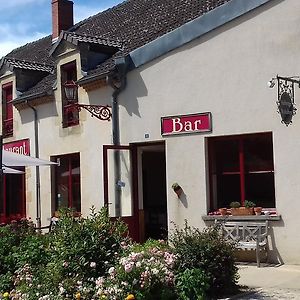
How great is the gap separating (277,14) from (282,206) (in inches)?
150

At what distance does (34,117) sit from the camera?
57.6 ft

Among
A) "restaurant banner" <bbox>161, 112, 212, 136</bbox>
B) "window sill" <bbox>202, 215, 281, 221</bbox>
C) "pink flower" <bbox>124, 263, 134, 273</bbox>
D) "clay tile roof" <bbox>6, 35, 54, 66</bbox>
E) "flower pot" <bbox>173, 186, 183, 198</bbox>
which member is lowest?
"pink flower" <bbox>124, 263, 134, 273</bbox>

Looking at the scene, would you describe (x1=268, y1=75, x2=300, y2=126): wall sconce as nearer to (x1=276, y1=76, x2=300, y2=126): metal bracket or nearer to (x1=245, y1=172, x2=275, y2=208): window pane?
(x1=276, y1=76, x2=300, y2=126): metal bracket

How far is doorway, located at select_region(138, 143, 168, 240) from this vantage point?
1404 cm

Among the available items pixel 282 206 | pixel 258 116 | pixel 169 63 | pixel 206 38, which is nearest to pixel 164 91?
pixel 169 63

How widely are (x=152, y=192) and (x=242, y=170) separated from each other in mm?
4467

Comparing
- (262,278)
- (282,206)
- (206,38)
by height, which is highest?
(206,38)

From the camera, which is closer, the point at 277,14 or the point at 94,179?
the point at 277,14

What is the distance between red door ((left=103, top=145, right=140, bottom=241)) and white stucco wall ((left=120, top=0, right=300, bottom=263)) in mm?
459

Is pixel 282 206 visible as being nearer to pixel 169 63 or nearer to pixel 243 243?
pixel 243 243

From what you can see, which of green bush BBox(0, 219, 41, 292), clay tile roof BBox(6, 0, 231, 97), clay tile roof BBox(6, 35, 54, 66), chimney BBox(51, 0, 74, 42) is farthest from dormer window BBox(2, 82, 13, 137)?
green bush BBox(0, 219, 41, 292)

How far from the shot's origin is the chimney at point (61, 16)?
20.5m

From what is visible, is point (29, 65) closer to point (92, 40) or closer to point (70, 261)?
point (92, 40)

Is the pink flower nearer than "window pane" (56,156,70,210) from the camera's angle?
Yes
